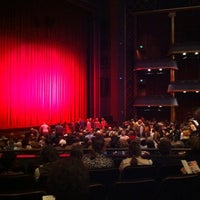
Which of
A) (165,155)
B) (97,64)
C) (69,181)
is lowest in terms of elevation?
(165,155)

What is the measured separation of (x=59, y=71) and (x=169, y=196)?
20554 mm

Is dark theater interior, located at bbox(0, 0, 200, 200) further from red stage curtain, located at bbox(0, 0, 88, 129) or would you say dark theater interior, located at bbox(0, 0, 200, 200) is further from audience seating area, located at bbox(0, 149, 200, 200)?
audience seating area, located at bbox(0, 149, 200, 200)

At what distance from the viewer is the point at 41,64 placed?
22531 millimetres

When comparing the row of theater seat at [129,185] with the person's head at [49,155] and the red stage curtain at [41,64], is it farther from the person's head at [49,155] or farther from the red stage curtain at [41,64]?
the red stage curtain at [41,64]

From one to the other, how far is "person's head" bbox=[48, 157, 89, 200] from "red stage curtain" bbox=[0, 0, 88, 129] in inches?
Result: 663

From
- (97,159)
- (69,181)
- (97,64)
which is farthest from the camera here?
(97,64)

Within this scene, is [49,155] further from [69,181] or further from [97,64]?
[97,64]

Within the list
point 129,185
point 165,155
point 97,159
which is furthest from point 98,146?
point 129,185

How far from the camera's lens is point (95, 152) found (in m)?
5.88

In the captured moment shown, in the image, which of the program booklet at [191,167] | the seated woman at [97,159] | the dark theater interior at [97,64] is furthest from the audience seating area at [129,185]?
the dark theater interior at [97,64]

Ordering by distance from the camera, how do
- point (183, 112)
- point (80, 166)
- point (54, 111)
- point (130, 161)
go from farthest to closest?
point (183, 112), point (54, 111), point (130, 161), point (80, 166)

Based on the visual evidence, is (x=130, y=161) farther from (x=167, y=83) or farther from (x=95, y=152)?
(x=167, y=83)

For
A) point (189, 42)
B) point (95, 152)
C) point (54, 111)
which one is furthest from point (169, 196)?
point (189, 42)

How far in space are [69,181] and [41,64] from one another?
2044cm
